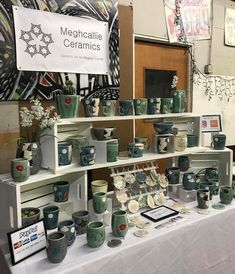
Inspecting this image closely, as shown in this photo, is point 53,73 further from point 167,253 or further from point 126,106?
point 167,253

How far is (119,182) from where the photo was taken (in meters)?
1.57

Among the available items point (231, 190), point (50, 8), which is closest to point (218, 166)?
point (231, 190)

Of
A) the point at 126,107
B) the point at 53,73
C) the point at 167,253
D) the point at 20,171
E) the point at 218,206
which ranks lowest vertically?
the point at 167,253

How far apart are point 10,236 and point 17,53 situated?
109 cm

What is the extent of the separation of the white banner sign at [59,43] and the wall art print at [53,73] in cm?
3

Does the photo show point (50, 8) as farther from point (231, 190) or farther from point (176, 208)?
point (231, 190)

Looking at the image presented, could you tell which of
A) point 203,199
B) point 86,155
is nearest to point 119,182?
point 86,155

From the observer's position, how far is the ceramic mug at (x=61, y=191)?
1.49 meters

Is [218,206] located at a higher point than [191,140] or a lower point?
lower

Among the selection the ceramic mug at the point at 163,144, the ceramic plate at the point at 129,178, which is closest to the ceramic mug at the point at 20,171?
the ceramic plate at the point at 129,178

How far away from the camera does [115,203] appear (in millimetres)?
1595

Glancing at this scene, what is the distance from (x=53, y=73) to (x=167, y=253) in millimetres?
1287

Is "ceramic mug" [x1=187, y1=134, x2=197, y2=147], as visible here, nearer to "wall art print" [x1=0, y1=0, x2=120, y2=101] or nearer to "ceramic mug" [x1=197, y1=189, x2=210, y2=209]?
"ceramic mug" [x1=197, y1=189, x2=210, y2=209]

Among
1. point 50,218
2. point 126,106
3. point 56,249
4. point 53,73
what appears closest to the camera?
point 56,249
